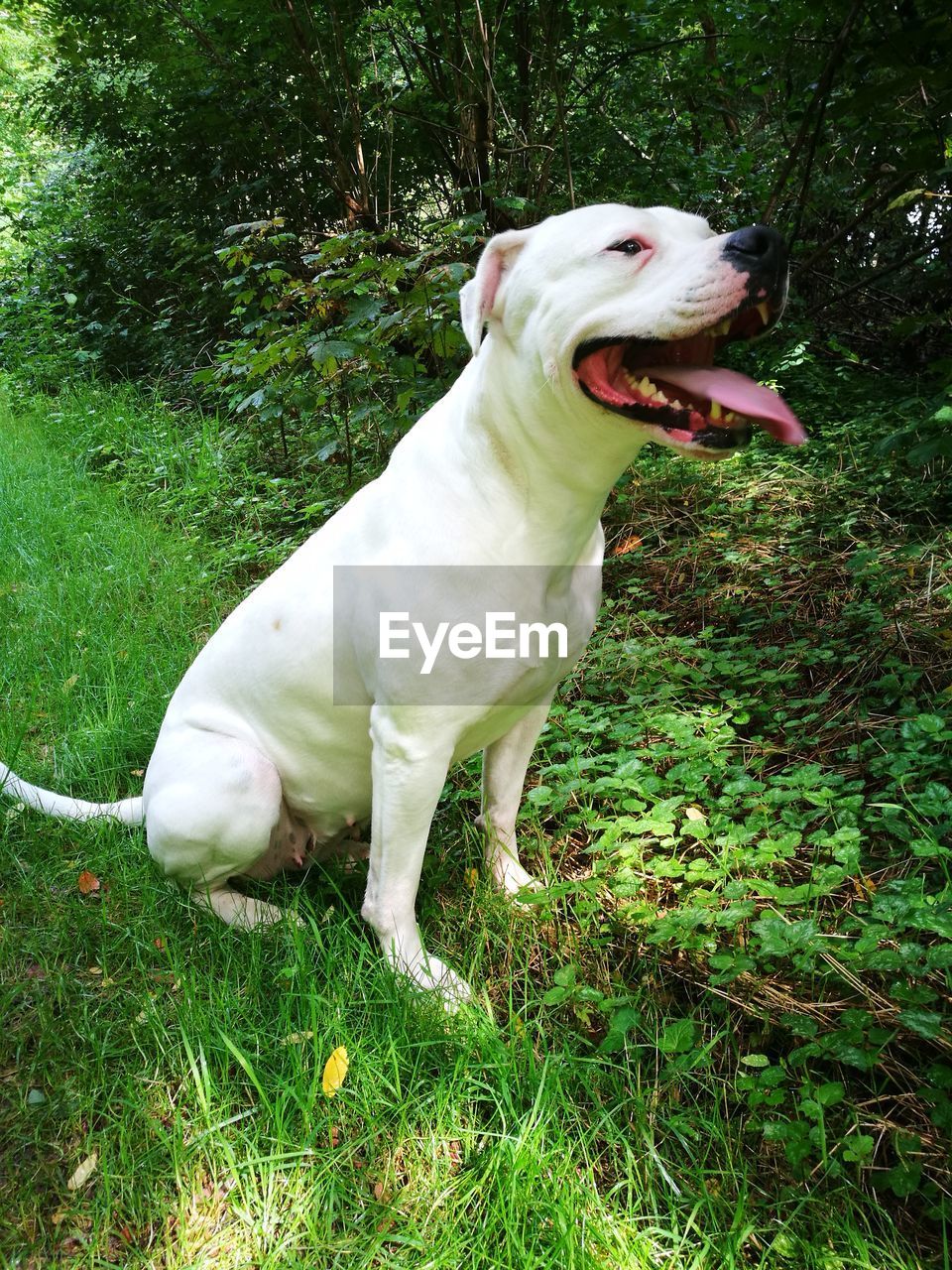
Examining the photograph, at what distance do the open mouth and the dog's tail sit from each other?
180 cm

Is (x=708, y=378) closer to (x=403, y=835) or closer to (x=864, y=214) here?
(x=403, y=835)

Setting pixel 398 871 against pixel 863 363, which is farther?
pixel 863 363

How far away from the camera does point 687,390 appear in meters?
1.76

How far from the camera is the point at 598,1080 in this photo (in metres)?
1.84

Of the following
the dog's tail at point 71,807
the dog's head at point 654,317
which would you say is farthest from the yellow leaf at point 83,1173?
the dog's head at point 654,317

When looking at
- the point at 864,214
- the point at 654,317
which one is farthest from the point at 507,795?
the point at 864,214

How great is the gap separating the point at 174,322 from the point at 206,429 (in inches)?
111

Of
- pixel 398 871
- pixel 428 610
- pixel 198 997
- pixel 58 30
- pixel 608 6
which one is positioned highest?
pixel 58 30

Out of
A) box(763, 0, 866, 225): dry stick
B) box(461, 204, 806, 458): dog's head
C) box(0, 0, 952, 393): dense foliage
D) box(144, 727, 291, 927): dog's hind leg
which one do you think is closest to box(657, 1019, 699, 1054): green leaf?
box(144, 727, 291, 927): dog's hind leg

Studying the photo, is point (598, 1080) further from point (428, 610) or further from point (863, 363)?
point (863, 363)

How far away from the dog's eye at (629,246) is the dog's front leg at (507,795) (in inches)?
44.6

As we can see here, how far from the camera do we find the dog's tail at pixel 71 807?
8.73ft

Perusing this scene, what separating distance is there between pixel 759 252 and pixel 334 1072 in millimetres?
1787

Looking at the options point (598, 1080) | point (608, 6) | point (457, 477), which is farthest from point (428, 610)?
point (608, 6)
